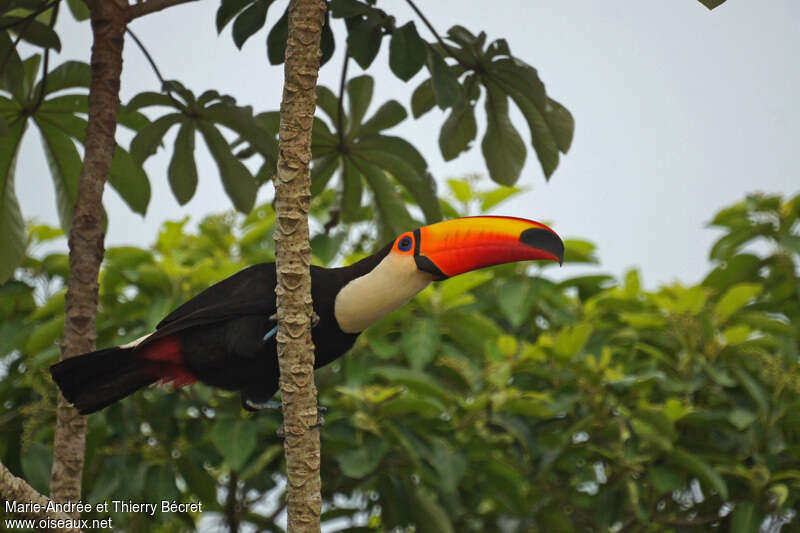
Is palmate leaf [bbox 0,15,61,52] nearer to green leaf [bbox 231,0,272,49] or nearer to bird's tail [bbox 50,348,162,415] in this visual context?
green leaf [bbox 231,0,272,49]

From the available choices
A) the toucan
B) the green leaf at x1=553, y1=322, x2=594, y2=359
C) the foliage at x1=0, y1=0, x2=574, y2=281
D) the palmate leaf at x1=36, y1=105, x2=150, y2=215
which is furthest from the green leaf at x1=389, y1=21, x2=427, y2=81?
the green leaf at x1=553, y1=322, x2=594, y2=359

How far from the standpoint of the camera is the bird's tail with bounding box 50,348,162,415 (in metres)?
2.33

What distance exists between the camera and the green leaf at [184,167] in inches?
106

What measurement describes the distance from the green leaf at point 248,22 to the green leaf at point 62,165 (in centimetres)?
73

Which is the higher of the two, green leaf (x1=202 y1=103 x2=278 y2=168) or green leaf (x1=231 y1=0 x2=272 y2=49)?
green leaf (x1=231 y1=0 x2=272 y2=49)

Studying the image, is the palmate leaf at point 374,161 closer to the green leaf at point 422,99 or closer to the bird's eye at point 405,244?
the green leaf at point 422,99

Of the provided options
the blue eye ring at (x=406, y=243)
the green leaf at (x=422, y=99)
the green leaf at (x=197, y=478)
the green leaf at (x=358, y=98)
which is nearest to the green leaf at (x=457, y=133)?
the green leaf at (x=422, y=99)

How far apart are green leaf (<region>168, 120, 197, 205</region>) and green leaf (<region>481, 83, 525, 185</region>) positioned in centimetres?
93

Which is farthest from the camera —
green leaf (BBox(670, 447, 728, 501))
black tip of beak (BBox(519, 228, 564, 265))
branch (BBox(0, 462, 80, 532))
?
green leaf (BBox(670, 447, 728, 501))

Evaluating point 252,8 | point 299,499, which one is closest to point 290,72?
point 252,8

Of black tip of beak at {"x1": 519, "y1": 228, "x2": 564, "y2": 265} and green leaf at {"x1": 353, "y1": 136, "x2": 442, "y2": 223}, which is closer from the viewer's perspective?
black tip of beak at {"x1": 519, "y1": 228, "x2": 564, "y2": 265}

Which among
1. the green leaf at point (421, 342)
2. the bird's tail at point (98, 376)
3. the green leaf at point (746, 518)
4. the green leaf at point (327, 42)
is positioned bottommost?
the green leaf at point (746, 518)

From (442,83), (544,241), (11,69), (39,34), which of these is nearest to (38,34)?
(39,34)

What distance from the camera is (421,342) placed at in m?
3.28
